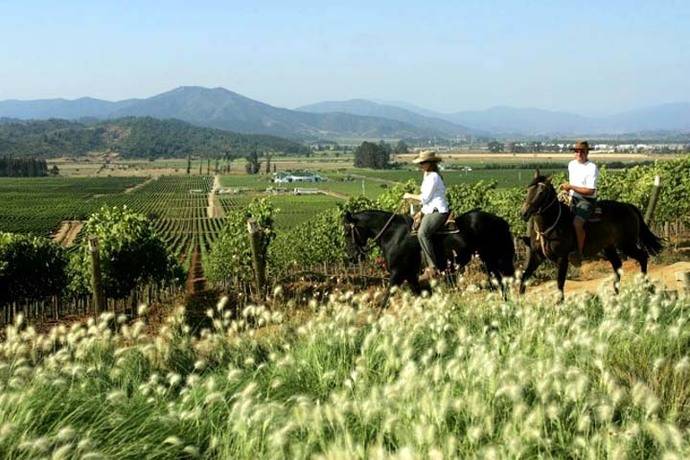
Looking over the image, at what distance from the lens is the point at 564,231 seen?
469 inches

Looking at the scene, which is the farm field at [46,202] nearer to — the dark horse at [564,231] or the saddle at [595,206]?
the dark horse at [564,231]

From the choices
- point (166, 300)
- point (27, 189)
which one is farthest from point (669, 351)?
point (27, 189)

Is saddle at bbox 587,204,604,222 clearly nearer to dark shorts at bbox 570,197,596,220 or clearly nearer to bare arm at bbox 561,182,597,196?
dark shorts at bbox 570,197,596,220

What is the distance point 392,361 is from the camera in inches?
251

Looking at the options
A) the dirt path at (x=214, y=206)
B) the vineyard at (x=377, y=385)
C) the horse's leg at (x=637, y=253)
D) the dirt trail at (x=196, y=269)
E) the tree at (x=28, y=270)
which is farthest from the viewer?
the dirt path at (x=214, y=206)

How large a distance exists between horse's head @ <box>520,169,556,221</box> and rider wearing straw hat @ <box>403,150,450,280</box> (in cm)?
142

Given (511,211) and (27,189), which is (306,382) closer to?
(511,211)

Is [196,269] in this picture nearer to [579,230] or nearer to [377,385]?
[579,230]

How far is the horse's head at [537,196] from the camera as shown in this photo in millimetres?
11562

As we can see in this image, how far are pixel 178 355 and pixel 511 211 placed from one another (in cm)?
1879

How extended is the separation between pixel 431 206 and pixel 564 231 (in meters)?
2.26

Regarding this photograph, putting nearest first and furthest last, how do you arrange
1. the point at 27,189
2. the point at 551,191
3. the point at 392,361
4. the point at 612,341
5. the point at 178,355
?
the point at 392,361
the point at 612,341
the point at 178,355
the point at 551,191
the point at 27,189

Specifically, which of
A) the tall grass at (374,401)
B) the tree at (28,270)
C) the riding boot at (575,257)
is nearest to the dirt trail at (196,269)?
the tree at (28,270)

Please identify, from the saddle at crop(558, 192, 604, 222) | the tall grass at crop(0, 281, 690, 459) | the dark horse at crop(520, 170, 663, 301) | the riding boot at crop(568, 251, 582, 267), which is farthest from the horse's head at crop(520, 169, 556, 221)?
the tall grass at crop(0, 281, 690, 459)
